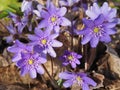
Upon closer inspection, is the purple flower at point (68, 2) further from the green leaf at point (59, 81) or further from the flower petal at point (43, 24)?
the green leaf at point (59, 81)

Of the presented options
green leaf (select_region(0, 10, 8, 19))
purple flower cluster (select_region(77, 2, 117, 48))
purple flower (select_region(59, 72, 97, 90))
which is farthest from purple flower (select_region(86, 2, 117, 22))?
green leaf (select_region(0, 10, 8, 19))

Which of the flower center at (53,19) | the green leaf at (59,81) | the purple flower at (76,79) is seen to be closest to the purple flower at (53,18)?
the flower center at (53,19)

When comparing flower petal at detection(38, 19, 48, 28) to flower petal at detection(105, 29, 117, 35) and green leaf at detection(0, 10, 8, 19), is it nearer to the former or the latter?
flower petal at detection(105, 29, 117, 35)

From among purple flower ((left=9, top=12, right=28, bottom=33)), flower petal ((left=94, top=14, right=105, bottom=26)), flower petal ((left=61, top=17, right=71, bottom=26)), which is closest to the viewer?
flower petal ((left=94, top=14, right=105, bottom=26))

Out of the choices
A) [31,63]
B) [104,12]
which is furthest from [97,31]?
[31,63]

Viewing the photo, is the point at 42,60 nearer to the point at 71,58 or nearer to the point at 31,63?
the point at 31,63
